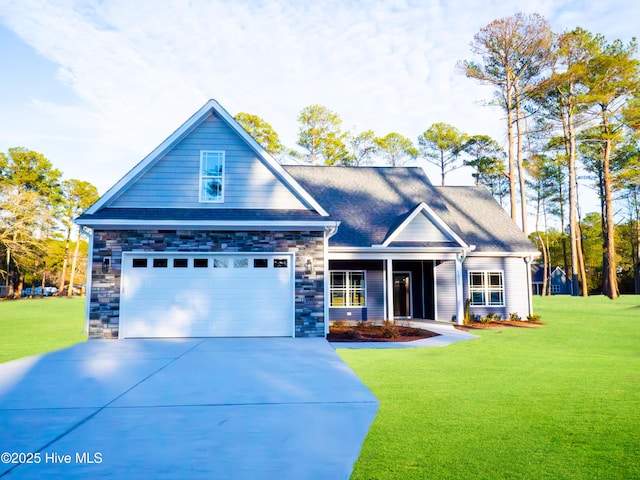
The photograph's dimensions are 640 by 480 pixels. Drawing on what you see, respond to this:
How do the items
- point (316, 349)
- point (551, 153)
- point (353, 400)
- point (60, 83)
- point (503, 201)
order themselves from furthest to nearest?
1. point (503, 201)
2. point (551, 153)
3. point (60, 83)
4. point (316, 349)
5. point (353, 400)

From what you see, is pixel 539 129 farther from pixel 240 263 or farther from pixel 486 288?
pixel 240 263

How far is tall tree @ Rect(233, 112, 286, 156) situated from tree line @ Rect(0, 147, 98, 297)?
17.9 m

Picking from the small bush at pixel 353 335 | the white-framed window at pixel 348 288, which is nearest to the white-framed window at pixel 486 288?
the white-framed window at pixel 348 288

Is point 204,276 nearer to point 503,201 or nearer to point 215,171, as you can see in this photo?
point 215,171

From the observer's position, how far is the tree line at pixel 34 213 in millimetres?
33344

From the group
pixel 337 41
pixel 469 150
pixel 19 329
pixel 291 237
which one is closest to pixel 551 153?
pixel 469 150

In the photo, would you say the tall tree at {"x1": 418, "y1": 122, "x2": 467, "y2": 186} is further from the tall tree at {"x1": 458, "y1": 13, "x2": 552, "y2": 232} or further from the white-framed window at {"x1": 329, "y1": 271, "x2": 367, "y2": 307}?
the white-framed window at {"x1": 329, "y1": 271, "x2": 367, "y2": 307}

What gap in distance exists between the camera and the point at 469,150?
38.9 metres

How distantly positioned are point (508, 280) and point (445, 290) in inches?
112

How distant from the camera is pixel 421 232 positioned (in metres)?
14.9

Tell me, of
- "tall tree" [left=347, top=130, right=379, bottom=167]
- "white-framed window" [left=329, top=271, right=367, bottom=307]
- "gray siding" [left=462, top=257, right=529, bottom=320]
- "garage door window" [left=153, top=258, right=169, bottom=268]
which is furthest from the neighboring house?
"garage door window" [left=153, top=258, right=169, bottom=268]

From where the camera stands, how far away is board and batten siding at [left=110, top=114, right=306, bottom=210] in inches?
465

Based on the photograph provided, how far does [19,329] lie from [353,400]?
14.1 m

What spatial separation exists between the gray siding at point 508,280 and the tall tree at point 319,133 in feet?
66.2
